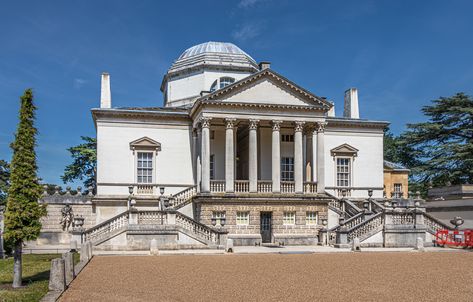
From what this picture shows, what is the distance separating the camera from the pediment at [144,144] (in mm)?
33750

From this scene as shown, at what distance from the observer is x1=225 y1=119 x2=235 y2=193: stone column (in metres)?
31.2

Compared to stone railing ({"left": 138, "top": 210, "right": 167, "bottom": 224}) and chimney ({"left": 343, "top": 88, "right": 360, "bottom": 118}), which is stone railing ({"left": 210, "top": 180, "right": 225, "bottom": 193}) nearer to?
stone railing ({"left": 138, "top": 210, "right": 167, "bottom": 224})

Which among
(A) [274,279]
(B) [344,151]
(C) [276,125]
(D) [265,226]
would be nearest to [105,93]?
(C) [276,125]

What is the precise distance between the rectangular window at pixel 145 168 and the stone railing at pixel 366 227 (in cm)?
1363

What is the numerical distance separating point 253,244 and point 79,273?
15.6 metres

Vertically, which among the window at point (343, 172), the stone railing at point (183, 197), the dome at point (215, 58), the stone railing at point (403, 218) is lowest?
the stone railing at point (403, 218)

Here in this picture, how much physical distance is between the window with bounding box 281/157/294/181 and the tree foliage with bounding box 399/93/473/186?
1696 centimetres

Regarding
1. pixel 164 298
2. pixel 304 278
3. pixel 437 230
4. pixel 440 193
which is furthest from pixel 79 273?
pixel 440 193

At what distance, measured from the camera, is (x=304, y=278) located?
15500mm

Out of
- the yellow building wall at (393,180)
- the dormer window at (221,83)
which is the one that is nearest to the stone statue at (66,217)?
the dormer window at (221,83)

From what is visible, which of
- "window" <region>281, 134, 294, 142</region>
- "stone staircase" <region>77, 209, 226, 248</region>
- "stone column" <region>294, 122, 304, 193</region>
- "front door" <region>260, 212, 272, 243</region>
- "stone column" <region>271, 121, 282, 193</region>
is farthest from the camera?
"window" <region>281, 134, 294, 142</region>

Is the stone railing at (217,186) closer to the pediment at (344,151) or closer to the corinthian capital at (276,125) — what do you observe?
the corinthian capital at (276,125)

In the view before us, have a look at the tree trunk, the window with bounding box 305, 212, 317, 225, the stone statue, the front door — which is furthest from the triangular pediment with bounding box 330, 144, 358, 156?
the tree trunk

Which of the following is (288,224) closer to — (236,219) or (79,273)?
(236,219)
